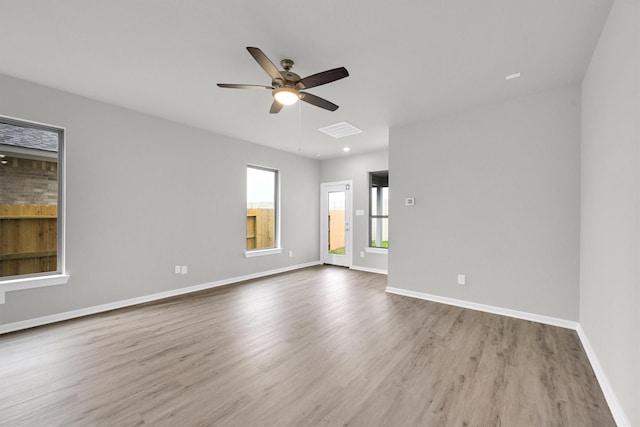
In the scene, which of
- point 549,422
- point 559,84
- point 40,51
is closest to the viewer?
point 549,422

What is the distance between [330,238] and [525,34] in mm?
5407

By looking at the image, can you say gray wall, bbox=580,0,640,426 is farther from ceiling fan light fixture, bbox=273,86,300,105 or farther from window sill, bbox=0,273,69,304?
window sill, bbox=0,273,69,304

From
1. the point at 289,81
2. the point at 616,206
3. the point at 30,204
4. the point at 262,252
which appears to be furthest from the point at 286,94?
the point at 262,252

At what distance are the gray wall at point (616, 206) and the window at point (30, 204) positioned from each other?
5.06 m

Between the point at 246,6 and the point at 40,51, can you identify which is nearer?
the point at 246,6

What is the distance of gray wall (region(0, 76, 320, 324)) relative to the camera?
10.6ft

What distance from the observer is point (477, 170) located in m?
3.64

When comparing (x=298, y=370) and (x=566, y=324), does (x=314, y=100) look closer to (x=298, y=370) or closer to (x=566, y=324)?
(x=298, y=370)

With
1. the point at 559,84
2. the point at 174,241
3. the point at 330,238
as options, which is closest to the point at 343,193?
the point at 330,238

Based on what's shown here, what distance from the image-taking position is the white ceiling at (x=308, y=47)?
1937 mm

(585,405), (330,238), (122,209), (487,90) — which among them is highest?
(487,90)

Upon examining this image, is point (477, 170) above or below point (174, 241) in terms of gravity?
above

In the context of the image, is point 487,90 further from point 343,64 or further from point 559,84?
point 343,64

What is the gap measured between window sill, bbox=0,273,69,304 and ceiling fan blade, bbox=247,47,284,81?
3348 mm
